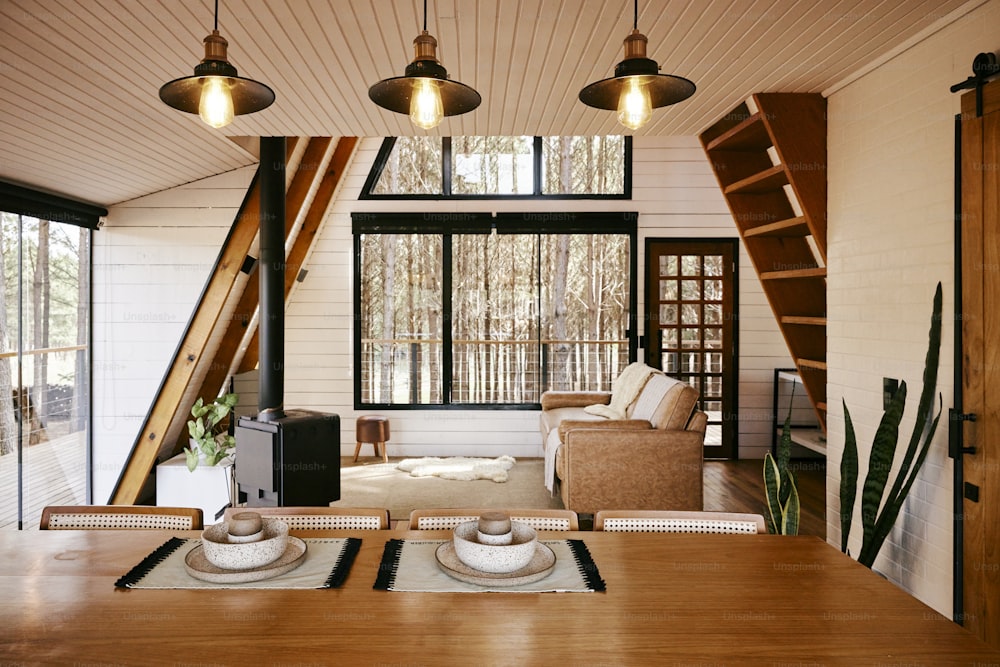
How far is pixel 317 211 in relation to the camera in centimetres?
586

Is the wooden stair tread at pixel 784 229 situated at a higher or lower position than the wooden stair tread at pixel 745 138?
lower

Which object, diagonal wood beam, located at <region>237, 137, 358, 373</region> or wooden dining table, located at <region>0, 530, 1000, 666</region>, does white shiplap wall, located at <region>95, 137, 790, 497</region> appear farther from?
wooden dining table, located at <region>0, 530, 1000, 666</region>

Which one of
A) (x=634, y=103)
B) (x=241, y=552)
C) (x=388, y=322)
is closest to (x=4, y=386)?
(x=241, y=552)

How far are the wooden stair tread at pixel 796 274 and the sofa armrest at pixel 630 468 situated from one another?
1171 millimetres

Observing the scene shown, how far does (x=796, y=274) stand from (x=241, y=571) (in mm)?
2875

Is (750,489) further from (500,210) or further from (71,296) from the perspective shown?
(71,296)

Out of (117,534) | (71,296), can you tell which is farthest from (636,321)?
(117,534)

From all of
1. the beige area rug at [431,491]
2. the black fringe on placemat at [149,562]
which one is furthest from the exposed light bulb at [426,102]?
the beige area rug at [431,491]

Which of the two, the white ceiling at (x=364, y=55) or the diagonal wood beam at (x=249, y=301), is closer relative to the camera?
the white ceiling at (x=364, y=55)

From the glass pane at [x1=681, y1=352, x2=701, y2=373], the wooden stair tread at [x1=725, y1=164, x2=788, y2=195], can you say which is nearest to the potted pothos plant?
the wooden stair tread at [x1=725, y1=164, x2=788, y2=195]

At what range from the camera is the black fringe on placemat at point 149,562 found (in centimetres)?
144

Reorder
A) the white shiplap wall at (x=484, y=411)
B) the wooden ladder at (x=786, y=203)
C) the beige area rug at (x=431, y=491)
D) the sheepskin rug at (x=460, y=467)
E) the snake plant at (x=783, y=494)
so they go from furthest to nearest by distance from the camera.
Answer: the white shiplap wall at (x=484, y=411), the sheepskin rug at (x=460, y=467), the beige area rug at (x=431, y=491), the wooden ladder at (x=786, y=203), the snake plant at (x=783, y=494)

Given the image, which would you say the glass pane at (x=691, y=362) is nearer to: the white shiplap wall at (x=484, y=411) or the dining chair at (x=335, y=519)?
the white shiplap wall at (x=484, y=411)

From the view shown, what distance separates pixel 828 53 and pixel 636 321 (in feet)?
12.3
